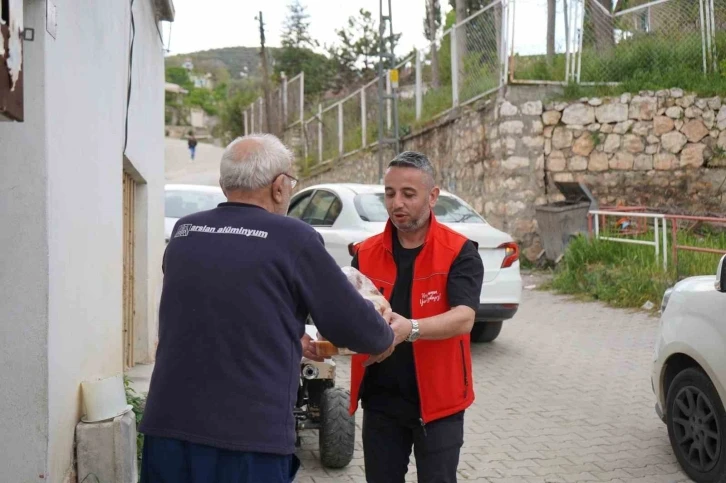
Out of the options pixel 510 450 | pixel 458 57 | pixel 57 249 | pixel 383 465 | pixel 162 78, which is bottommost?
pixel 510 450

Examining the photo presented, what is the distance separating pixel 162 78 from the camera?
383 inches

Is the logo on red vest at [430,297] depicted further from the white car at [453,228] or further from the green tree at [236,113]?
the green tree at [236,113]

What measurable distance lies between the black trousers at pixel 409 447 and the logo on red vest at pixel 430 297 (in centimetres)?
46

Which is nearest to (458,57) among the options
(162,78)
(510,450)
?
(162,78)

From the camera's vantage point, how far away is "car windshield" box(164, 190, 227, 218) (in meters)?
12.3

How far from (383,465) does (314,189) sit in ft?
23.4

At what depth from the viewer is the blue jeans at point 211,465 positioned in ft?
8.02

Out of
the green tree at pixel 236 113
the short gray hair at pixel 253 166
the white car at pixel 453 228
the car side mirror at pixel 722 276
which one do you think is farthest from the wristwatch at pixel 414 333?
the green tree at pixel 236 113

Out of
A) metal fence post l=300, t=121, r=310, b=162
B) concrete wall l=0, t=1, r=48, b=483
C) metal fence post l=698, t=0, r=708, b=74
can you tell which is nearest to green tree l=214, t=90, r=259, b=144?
metal fence post l=300, t=121, r=310, b=162

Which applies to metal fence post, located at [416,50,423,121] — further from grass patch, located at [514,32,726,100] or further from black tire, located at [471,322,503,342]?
black tire, located at [471,322,503,342]

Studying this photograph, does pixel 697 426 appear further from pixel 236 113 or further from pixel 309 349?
pixel 236 113

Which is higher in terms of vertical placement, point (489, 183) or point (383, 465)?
point (489, 183)

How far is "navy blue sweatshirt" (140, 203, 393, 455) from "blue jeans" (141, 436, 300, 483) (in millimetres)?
36

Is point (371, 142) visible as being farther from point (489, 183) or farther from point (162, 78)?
point (162, 78)
